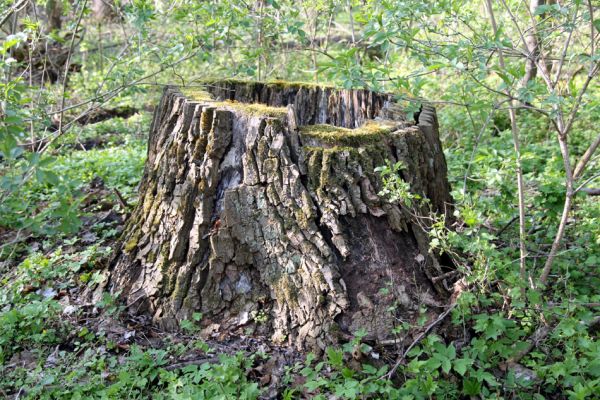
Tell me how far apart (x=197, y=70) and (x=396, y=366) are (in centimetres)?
897

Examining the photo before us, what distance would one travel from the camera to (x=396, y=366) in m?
2.71

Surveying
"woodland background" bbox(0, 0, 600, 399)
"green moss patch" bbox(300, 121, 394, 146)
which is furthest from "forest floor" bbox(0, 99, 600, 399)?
"green moss patch" bbox(300, 121, 394, 146)

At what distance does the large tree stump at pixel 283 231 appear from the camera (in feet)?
10.0

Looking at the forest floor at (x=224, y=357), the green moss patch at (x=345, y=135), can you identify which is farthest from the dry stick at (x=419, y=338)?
the green moss patch at (x=345, y=135)

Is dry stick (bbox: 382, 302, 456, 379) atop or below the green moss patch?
below

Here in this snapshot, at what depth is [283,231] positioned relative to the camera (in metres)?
3.11

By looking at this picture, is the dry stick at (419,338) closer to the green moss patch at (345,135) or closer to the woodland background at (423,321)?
the woodland background at (423,321)

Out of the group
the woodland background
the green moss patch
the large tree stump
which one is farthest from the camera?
the green moss patch

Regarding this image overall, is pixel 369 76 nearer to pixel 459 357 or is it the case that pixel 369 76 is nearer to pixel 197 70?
pixel 459 357

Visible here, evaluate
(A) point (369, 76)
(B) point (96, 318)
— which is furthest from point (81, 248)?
(A) point (369, 76)

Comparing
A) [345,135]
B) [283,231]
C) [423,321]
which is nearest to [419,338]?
[423,321]

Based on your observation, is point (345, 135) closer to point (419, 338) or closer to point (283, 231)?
point (283, 231)

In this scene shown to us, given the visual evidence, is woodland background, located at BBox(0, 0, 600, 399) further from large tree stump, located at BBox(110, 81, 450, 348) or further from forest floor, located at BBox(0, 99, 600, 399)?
large tree stump, located at BBox(110, 81, 450, 348)

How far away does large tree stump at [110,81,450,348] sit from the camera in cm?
305
